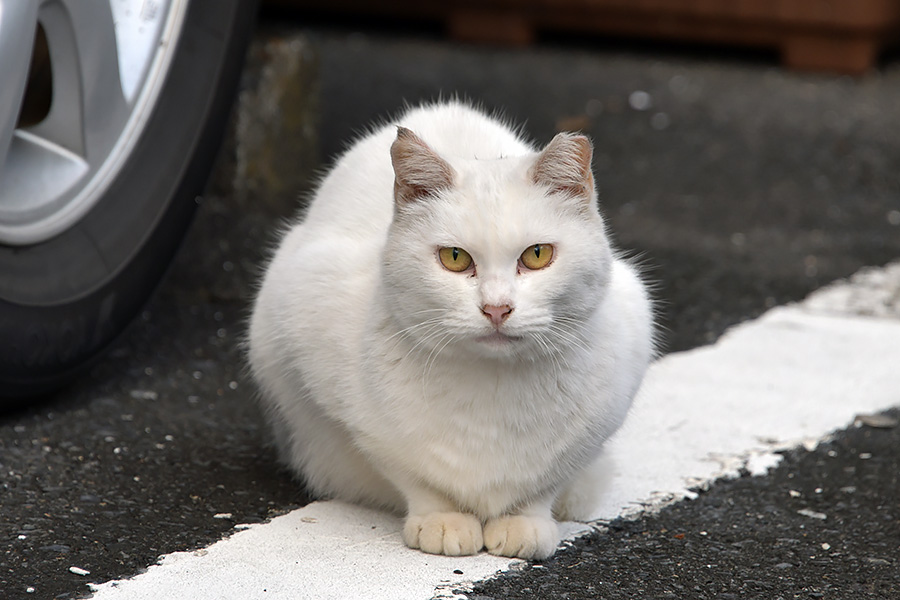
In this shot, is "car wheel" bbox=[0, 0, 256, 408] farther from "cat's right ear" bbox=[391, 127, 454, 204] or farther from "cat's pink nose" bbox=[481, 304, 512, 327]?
"cat's pink nose" bbox=[481, 304, 512, 327]

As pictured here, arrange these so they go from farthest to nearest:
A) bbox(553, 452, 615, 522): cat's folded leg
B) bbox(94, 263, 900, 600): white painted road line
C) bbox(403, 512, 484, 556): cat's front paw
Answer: bbox(553, 452, 615, 522): cat's folded leg < bbox(403, 512, 484, 556): cat's front paw < bbox(94, 263, 900, 600): white painted road line

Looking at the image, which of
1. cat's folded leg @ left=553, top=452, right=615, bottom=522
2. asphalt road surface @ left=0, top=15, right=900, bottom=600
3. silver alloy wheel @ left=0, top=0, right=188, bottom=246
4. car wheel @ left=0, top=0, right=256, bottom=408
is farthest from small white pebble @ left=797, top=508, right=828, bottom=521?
silver alloy wheel @ left=0, top=0, right=188, bottom=246

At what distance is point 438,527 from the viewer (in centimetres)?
239

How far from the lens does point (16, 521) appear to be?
244 cm

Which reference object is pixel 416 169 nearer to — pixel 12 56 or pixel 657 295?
pixel 12 56

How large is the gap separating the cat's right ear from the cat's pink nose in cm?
30

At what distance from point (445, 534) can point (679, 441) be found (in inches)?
36.7

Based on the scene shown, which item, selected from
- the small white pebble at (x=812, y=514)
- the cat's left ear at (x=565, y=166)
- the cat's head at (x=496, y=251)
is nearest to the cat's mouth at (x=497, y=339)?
the cat's head at (x=496, y=251)

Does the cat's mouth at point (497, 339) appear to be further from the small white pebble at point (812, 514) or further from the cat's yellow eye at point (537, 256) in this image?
the small white pebble at point (812, 514)

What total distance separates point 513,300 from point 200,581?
0.81m

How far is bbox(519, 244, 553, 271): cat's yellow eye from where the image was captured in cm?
222

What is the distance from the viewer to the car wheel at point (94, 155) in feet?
9.05

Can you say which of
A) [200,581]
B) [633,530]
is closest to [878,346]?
[633,530]

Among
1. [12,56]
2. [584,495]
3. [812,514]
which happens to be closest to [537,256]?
[584,495]
